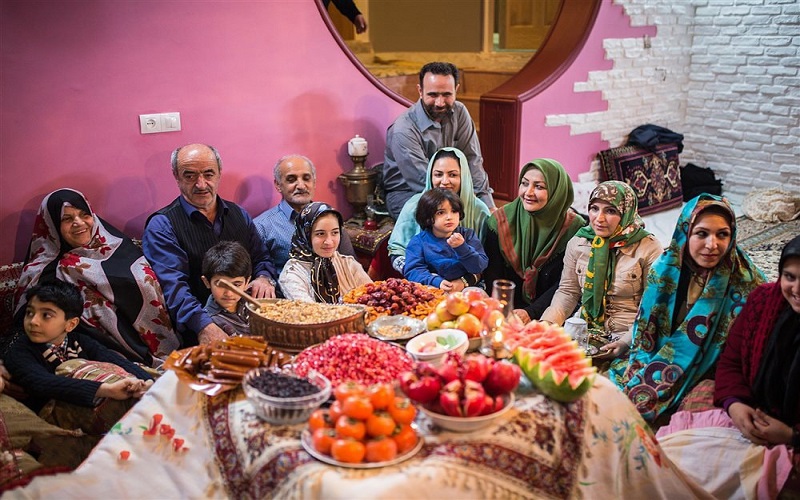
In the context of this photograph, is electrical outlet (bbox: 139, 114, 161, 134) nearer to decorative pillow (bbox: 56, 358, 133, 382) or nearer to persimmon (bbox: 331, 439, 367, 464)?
decorative pillow (bbox: 56, 358, 133, 382)

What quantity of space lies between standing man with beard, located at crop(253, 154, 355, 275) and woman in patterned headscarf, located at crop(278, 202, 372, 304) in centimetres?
55

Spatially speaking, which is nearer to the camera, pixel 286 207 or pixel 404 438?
pixel 404 438

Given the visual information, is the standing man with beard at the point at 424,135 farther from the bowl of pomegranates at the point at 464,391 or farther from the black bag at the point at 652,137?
the bowl of pomegranates at the point at 464,391

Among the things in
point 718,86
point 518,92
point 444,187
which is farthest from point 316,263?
point 718,86

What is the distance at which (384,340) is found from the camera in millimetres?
2662

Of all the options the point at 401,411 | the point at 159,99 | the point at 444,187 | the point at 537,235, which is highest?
the point at 159,99

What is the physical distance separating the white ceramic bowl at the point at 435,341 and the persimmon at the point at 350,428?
19.5 inches

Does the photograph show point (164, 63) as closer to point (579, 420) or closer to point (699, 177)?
point (579, 420)

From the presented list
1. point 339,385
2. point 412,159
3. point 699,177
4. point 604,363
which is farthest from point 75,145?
point 699,177

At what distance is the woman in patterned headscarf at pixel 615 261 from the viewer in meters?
3.49

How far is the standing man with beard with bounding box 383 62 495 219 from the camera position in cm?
500

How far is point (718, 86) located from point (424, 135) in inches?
162

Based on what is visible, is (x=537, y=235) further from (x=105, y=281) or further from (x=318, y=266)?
(x=105, y=281)

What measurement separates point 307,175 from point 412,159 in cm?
84
